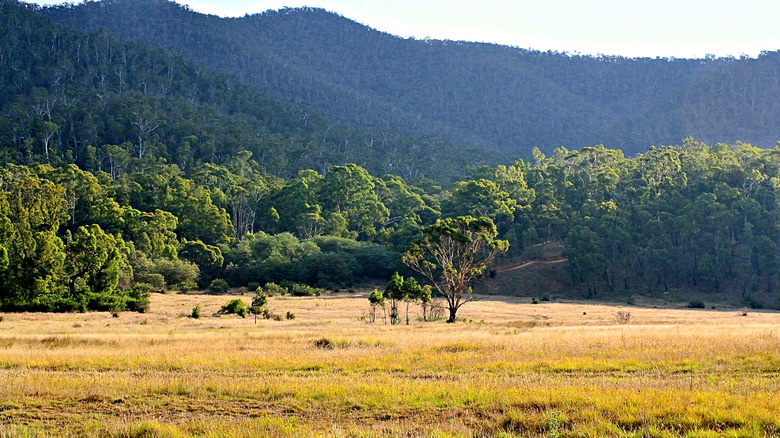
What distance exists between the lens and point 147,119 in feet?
394

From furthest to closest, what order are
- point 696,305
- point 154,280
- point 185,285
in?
point 185,285 < point 696,305 < point 154,280

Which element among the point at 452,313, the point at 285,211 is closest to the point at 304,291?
the point at 285,211

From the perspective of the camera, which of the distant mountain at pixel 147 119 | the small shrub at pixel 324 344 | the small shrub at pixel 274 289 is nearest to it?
the small shrub at pixel 324 344

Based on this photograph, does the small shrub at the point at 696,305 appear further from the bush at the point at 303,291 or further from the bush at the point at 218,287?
the bush at the point at 218,287

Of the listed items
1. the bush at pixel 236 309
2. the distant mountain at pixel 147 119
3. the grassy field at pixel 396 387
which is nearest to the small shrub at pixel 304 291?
the bush at pixel 236 309

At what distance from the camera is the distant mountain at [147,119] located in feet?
360

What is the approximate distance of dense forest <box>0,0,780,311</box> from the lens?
179 ft

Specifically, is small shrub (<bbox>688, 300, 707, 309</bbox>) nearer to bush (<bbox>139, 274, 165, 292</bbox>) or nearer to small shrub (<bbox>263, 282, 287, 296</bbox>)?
small shrub (<bbox>263, 282, 287, 296</bbox>)

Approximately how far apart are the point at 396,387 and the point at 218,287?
185 feet

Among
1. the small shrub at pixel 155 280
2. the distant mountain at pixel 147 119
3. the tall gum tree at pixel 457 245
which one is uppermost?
the distant mountain at pixel 147 119

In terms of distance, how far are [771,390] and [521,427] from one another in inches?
203

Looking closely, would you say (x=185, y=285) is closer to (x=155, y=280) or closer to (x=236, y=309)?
(x=155, y=280)

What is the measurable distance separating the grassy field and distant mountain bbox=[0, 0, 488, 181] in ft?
299

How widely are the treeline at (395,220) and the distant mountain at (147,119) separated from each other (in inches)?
855
